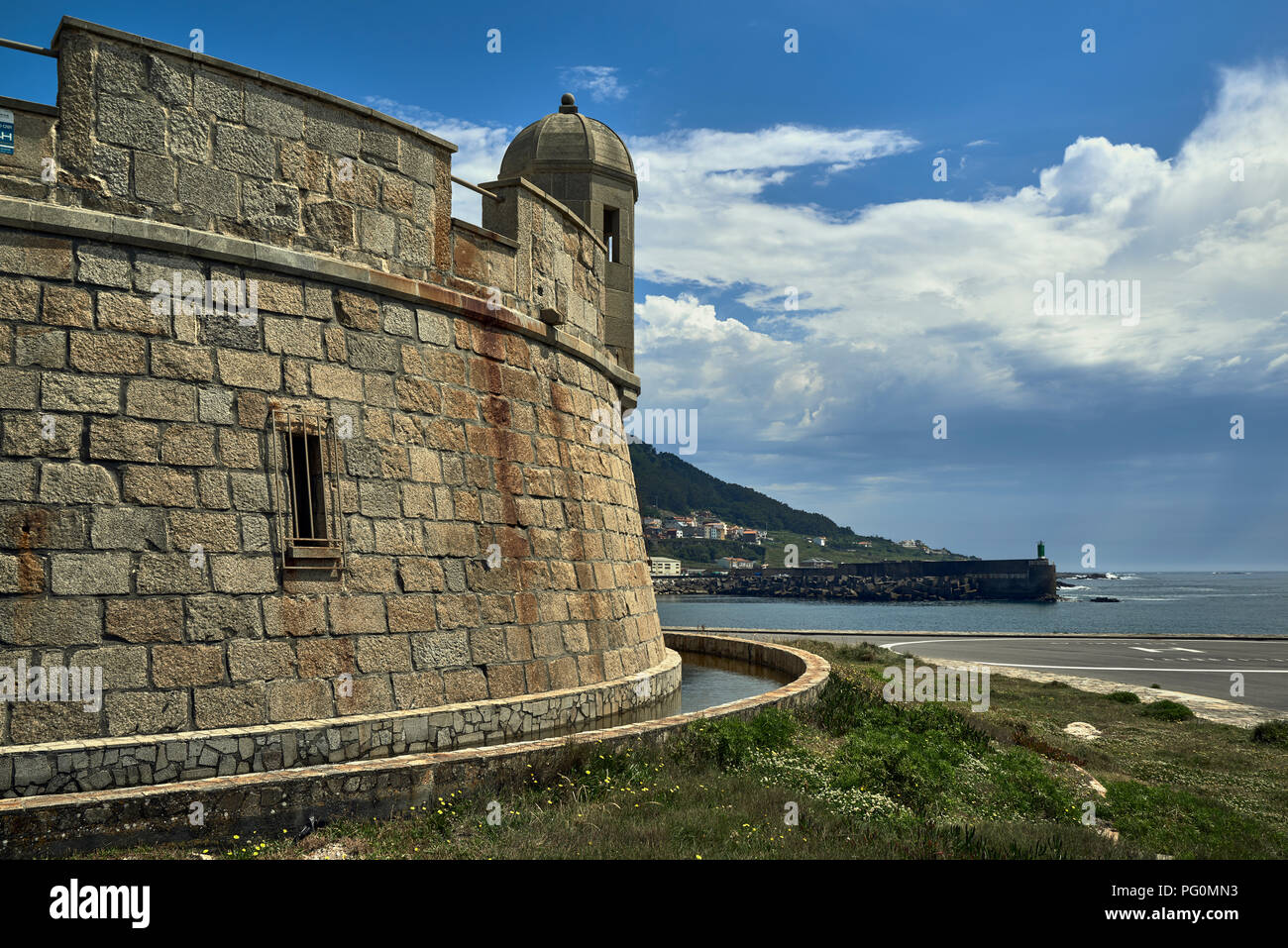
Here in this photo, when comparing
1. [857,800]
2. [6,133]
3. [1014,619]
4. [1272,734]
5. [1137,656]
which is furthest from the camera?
[1014,619]

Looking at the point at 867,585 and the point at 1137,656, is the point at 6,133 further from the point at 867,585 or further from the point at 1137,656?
the point at 867,585

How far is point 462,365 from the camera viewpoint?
34.8 feet

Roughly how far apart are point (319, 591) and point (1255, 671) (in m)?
26.1

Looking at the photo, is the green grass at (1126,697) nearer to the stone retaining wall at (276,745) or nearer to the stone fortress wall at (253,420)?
the stone fortress wall at (253,420)

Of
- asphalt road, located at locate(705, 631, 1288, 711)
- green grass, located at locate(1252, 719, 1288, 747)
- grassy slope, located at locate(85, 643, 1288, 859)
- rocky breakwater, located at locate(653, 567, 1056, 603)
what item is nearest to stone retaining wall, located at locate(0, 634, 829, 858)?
grassy slope, located at locate(85, 643, 1288, 859)

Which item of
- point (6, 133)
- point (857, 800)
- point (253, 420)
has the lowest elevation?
point (857, 800)

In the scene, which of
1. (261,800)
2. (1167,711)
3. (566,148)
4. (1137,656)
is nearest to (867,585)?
(1137,656)

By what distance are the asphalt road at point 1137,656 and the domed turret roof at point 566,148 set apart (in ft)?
58.5

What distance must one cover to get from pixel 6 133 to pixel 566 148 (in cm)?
918

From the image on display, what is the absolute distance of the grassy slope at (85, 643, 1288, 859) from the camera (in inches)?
273

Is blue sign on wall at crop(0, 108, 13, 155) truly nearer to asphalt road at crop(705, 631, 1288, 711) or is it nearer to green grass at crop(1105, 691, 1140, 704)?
green grass at crop(1105, 691, 1140, 704)

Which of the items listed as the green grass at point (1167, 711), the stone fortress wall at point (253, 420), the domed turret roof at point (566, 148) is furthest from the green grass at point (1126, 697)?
the domed turret roof at point (566, 148)

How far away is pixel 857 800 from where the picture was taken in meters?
8.43
